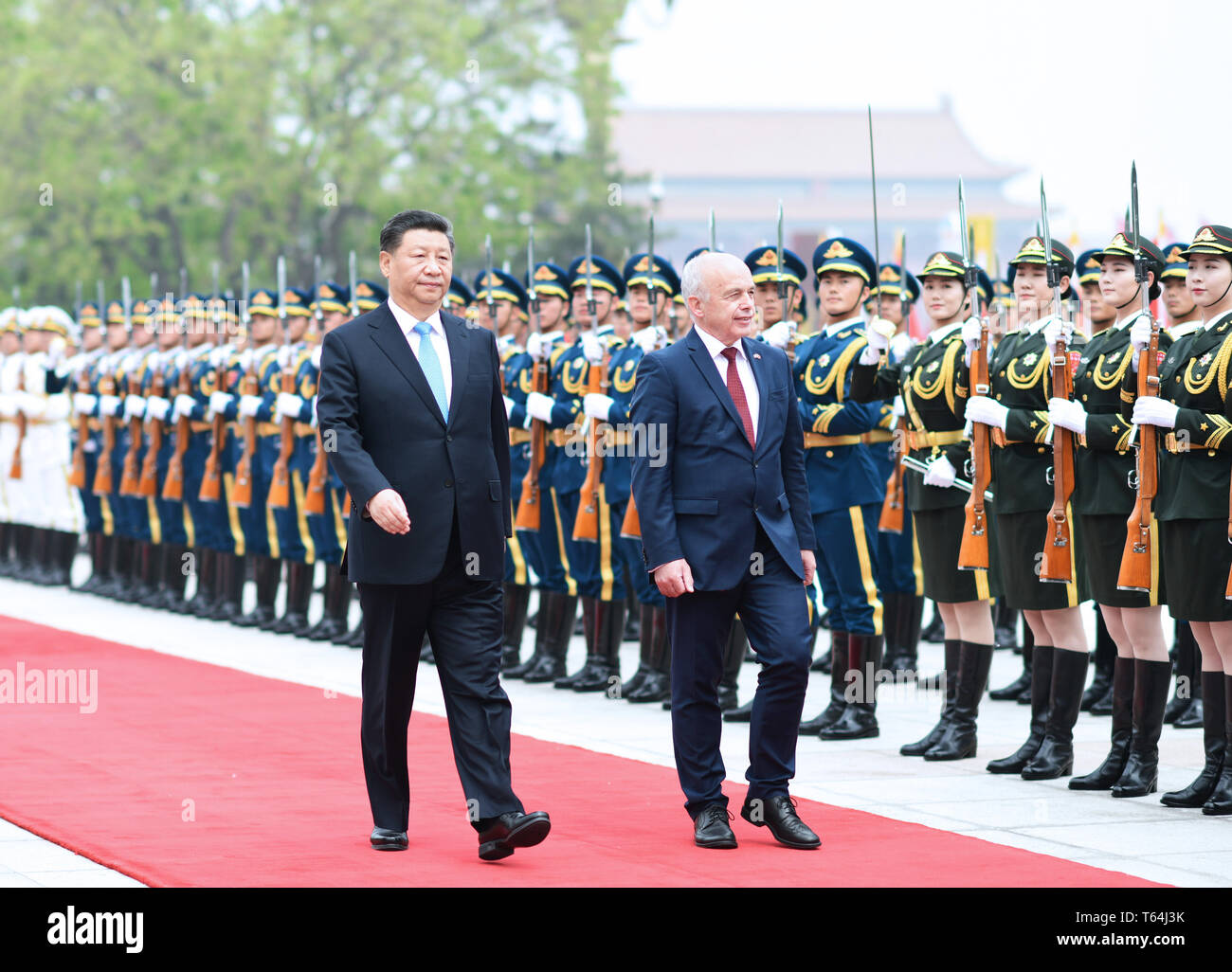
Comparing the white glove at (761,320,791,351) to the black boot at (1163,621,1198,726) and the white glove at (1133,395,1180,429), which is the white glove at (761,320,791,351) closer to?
the black boot at (1163,621,1198,726)

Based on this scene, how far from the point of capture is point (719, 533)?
6.12m

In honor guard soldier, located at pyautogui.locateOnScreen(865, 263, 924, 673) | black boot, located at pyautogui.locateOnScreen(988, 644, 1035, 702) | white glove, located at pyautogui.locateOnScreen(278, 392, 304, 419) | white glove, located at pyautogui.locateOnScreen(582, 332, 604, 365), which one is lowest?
black boot, located at pyautogui.locateOnScreen(988, 644, 1035, 702)

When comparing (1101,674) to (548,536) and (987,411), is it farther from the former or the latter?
(548,536)

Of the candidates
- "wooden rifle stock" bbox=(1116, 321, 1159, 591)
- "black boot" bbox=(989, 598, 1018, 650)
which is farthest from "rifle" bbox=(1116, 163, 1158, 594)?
"black boot" bbox=(989, 598, 1018, 650)

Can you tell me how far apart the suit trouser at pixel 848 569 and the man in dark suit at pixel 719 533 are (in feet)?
6.81

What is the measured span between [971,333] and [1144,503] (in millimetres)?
1098

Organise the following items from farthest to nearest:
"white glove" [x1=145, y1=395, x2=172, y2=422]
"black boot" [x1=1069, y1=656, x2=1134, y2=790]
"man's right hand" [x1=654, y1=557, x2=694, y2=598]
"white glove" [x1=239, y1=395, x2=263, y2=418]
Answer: "white glove" [x1=145, y1=395, x2=172, y2=422] < "white glove" [x1=239, y1=395, x2=263, y2=418] < "black boot" [x1=1069, y1=656, x2=1134, y2=790] < "man's right hand" [x1=654, y1=557, x2=694, y2=598]

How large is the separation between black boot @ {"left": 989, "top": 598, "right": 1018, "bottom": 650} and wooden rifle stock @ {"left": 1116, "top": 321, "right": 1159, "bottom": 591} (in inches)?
190

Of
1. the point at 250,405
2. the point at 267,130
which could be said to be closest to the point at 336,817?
the point at 250,405

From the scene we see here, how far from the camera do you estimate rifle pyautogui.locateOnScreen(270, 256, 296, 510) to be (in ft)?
40.2

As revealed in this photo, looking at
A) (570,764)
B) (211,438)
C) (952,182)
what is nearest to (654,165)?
(952,182)

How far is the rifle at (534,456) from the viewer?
1031 cm

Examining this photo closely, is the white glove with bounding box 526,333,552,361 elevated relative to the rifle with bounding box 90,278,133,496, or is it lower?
elevated
